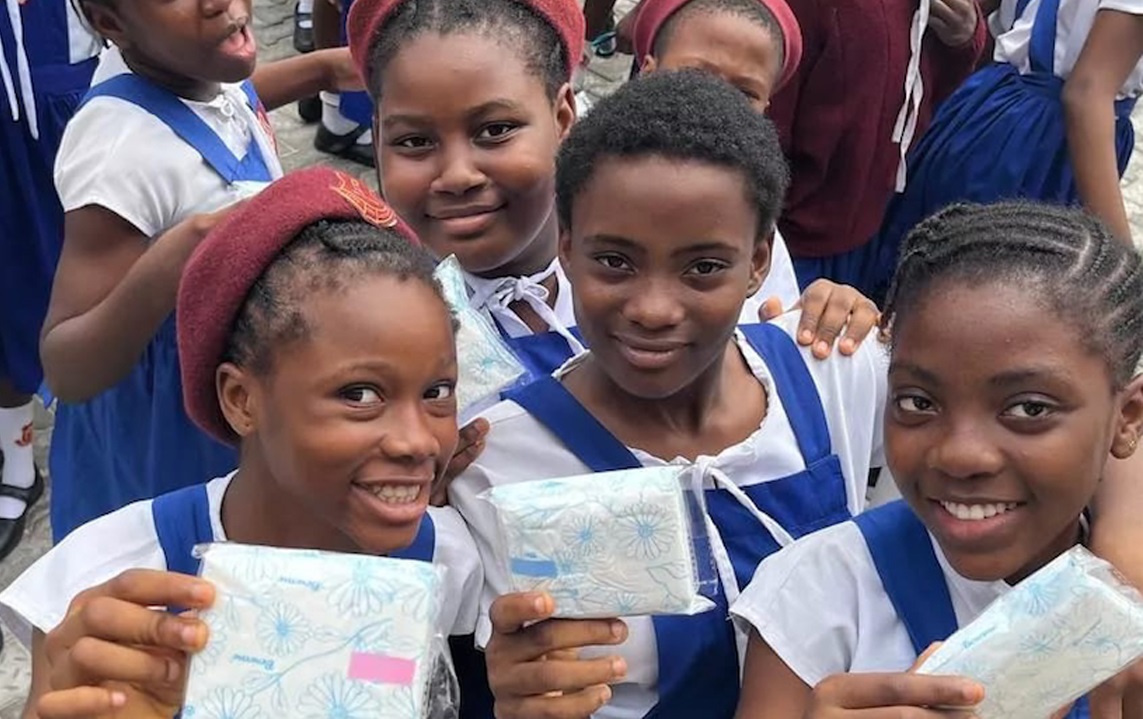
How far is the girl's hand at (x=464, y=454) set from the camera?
1655 mm

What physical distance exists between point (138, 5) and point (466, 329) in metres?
0.93

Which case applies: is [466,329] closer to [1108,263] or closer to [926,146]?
[1108,263]

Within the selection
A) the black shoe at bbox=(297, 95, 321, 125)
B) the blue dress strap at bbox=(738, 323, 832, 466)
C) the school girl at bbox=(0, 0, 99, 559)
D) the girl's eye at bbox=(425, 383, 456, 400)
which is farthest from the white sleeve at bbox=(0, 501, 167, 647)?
the black shoe at bbox=(297, 95, 321, 125)

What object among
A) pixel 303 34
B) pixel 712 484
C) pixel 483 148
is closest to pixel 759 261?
pixel 712 484

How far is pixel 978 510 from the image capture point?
1.40 meters

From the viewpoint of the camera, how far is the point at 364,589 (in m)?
1.24

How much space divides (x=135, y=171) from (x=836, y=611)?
132 cm

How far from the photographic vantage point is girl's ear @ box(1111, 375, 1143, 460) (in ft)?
4.79

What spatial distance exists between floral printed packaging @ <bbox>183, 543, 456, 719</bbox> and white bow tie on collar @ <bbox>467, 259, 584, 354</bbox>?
0.74 metres

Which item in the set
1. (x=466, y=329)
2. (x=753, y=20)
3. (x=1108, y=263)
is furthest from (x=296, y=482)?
(x=753, y=20)

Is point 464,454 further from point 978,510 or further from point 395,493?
point 978,510

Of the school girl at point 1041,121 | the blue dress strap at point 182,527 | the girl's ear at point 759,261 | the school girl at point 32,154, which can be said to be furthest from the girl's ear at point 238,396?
the school girl at point 1041,121

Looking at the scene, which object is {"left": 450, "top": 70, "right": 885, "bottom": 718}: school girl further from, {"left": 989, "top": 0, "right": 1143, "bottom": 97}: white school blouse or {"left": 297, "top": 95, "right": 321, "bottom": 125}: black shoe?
{"left": 297, "top": 95, "right": 321, "bottom": 125}: black shoe

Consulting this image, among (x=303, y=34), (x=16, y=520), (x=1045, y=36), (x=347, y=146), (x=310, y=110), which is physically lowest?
(x=16, y=520)
